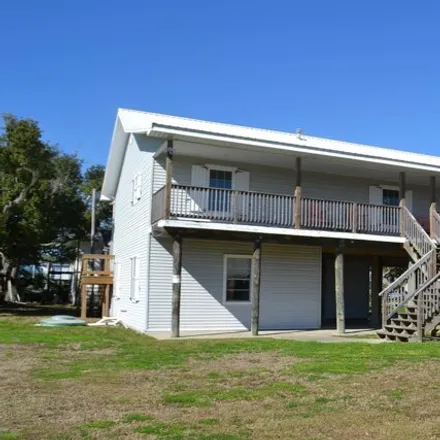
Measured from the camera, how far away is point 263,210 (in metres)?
16.1

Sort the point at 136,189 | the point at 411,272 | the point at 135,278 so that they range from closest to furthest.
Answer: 1. the point at 411,272
2. the point at 135,278
3. the point at 136,189

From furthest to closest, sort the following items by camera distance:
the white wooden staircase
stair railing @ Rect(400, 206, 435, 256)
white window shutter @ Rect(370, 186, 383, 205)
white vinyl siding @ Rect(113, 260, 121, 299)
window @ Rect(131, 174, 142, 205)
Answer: white vinyl siding @ Rect(113, 260, 121, 299)
white window shutter @ Rect(370, 186, 383, 205)
window @ Rect(131, 174, 142, 205)
stair railing @ Rect(400, 206, 435, 256)
the white wooden staircase

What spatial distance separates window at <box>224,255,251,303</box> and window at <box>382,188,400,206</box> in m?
5.83

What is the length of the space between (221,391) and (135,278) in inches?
436

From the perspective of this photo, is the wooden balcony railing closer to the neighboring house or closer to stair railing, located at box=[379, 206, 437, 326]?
the neighboring house

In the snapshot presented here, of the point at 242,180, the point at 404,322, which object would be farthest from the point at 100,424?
the point at 242,180

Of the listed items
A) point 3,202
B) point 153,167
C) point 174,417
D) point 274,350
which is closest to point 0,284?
point 3,202

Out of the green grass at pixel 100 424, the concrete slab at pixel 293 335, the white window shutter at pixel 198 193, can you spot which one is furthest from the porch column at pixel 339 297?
the green grass at pixel 100 424

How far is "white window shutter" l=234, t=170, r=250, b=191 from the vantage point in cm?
1823

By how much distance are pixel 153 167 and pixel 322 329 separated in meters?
7.42

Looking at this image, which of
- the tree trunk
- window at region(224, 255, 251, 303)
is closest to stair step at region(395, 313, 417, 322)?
window at region(224, 255, 251, 303)

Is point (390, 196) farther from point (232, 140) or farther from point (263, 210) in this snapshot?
point (232, 140)

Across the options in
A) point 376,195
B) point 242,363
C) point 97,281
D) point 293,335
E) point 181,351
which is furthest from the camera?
point 97,281

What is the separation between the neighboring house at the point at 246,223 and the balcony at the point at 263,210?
1.3 inches
